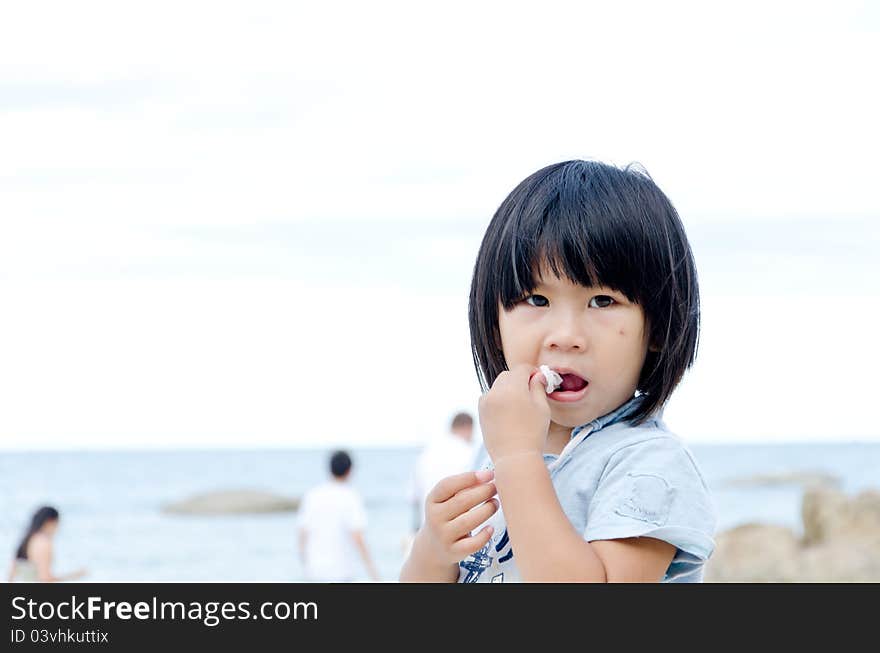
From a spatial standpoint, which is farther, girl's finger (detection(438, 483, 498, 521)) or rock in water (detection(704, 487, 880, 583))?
rock in water (detection(704, 487, 880, 583))

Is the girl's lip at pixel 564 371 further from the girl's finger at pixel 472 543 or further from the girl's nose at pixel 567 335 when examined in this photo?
the girl's finger at pixel 472 543

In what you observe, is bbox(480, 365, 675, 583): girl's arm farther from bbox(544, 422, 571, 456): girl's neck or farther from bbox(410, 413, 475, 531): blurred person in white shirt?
bbox(410, 413, 475, 531): blurred person in white shirt

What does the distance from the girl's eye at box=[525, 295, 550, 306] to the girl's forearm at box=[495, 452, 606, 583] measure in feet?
0.84

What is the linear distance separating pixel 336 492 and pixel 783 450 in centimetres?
4733

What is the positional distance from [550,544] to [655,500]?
0.17 m

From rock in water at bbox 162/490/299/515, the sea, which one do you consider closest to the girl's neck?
the sea

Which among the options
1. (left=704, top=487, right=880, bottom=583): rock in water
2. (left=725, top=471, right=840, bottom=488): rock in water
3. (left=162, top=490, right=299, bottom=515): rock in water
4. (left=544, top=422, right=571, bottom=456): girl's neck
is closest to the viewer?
(left=544, top=422, right=571, bottom=456): girl's neck

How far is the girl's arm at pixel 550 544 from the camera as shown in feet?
4.88

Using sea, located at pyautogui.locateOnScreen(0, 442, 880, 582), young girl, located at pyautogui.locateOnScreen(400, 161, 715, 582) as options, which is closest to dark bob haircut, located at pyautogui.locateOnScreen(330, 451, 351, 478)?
young girl, located at pyautogui.locateOnScreen(400, 161, 715, 582)

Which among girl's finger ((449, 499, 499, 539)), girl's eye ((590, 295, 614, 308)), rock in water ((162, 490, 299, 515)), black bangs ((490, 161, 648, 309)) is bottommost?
girl's finger ((449, 499, 499, 539))

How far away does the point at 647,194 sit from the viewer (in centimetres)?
172

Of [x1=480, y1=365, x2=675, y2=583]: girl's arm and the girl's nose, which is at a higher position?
the girl's nose

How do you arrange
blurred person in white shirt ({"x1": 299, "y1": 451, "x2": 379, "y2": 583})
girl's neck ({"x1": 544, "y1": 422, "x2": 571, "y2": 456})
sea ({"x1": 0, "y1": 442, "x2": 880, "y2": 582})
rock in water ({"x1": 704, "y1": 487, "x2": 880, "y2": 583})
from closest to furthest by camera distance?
1. girl's neck ({"x1": 544, "y1": 422, "x2": 571, "y2": 456})
2. blurred person in white shirt ({"x1": 299, "y1": 451, "x2": 379, "y2": 583})
3. rock in water ({"x1": 704, "y1": 487, "x2": 880, "y2": 583})
4. sea ({"x1": 0, "y1": 442, "x2": 880, "y2": 582})

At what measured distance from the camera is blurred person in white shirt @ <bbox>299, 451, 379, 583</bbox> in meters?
7.60
